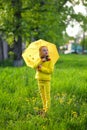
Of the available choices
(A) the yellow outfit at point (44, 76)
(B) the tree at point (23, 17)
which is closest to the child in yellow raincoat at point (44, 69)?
(A) the yellow outfit at point (44, 76)

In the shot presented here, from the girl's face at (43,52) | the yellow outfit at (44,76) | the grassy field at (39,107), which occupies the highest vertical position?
the girl's face at (43,52)

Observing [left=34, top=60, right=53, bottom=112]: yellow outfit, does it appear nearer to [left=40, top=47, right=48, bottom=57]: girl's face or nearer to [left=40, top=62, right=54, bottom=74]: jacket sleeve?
[left=40, top=62, right=54, bottom=74]: jacket sleeve

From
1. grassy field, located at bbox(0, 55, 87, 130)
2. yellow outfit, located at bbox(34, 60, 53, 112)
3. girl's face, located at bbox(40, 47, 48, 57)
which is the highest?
girl's face, located at bbox(40, 47, 48, 57)

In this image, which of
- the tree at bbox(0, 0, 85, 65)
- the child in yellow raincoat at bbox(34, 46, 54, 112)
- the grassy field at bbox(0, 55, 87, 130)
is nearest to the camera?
the grassy field at bbox(0, 55, 87, 130)

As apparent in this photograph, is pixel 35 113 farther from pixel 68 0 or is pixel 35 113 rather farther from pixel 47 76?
pixel 68 0

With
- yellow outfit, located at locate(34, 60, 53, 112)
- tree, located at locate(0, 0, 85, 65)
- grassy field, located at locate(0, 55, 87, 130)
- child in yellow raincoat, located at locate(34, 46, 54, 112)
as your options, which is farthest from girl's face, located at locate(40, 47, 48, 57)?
tree, located at locate(0, 0, 85, 65)

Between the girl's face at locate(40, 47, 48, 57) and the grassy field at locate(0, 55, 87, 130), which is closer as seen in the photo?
the grassy field at locate(0, 55, 87, 130)

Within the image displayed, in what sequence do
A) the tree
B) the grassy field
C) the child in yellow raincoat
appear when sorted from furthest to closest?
the tree, the child in yellow raincoat, the grassy field

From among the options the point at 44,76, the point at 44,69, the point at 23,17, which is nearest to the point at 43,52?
the point at 44,69

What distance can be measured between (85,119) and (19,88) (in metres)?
3.63

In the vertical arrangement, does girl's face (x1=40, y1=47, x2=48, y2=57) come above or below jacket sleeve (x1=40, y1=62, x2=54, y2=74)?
above

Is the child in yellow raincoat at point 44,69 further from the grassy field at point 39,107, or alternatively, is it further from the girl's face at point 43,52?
the grassy field at point 39,107

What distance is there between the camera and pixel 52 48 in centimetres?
836

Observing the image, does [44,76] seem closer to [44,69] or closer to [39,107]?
[44,69]
